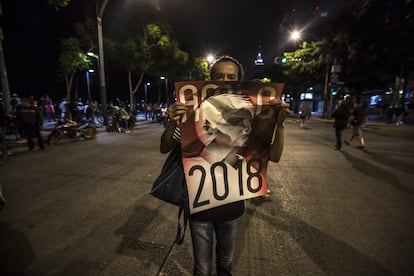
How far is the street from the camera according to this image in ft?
7.61

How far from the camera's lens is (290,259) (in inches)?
93.9

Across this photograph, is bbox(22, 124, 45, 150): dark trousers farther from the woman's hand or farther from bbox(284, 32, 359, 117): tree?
bbox(284, 32, 359, 117): tree

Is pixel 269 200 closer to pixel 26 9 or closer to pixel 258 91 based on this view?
pixel 258 91

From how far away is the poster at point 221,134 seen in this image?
1475mm

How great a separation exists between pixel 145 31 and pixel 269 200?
21.1 m

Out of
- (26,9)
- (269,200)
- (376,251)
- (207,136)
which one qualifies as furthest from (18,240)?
(26,9)

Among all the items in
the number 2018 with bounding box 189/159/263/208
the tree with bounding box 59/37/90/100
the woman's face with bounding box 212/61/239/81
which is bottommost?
the number 2018 with bounding box 189/159/263/208

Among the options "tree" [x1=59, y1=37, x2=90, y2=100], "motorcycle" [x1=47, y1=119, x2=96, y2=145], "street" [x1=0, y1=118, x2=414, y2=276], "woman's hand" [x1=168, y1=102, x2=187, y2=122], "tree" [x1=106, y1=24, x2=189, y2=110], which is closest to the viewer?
"woman's hand" [x1=168, y1=102, x2=187, y2=122]

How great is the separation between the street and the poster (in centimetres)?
121

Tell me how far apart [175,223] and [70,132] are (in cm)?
894

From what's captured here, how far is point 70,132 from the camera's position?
9.94 meters

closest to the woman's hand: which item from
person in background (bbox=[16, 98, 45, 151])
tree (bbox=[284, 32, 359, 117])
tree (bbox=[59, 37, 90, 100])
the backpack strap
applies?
the backpack strap

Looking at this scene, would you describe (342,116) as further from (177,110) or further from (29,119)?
(29,119)

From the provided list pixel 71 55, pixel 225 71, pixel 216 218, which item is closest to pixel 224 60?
pixel 225 71
